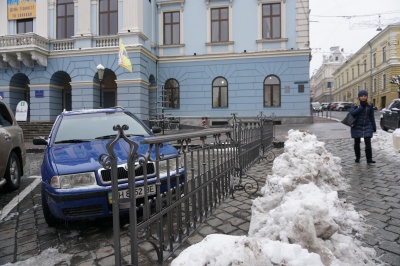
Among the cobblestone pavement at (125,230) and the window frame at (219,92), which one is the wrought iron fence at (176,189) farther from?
the window frame at (219,92)

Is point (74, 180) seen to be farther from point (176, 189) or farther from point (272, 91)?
point (272, 91)

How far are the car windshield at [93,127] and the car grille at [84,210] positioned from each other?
139 cm

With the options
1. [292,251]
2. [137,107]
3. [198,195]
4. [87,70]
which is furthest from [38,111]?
[292,251]

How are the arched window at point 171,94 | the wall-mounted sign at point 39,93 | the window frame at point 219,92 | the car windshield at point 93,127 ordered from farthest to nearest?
the arched window at point 171,94 → the window frame at point 219,92 → the wall-mounted sign at point 39,93 → the car windshield at point 93,127

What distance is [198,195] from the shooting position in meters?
3.44

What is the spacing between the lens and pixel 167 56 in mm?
21703

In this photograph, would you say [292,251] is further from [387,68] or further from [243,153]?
[387,68]

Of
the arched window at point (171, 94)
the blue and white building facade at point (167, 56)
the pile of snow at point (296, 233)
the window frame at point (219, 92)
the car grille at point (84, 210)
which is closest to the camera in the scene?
the pile of snow at point (296, 233)

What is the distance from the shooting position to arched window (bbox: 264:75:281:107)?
20766 millimetres

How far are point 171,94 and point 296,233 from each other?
66.1 feet

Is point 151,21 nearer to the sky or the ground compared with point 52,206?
nearer to the sky

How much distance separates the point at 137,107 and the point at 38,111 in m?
7.04

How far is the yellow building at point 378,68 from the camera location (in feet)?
145

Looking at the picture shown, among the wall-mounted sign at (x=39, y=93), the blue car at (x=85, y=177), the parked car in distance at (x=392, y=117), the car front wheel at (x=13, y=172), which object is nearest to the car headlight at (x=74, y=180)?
the blue car at (x=85, y=177)
